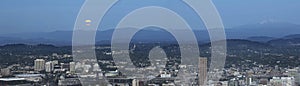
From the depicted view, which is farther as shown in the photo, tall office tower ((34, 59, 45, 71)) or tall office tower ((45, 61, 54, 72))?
tall office tower ((34, 59, 45, 71))

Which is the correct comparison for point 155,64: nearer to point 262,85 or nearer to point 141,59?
point 141,59

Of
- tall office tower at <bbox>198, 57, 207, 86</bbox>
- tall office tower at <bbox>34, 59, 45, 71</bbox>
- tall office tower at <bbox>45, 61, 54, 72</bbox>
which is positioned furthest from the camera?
tall office tower at <bbox>34, 59, 45, 71</bbox>

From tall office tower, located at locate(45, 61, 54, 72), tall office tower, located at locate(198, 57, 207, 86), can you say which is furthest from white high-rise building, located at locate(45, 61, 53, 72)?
tall office tower, located at locate(198, 57, 207, 86)

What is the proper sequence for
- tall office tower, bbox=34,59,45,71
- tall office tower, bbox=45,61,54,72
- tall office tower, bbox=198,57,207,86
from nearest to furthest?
1. tall office tower, bbox=198,57,207,86
2. tall office tower, bbox=45,61,54,72
3. tall office tower, bbox=34,59,45,71

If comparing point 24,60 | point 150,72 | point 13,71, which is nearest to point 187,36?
point 150,72

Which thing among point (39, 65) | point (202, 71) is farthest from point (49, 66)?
point (202, 71)

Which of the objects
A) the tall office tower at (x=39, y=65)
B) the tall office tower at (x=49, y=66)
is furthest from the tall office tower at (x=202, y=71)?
the tall office tower at (x=39, y=65)

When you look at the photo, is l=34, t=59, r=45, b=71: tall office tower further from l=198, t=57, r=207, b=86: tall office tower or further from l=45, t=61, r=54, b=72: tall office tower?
l=198, t=57, r=207, b=86: tall office tower

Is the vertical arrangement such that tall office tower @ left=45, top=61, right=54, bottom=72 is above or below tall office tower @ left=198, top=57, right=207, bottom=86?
above

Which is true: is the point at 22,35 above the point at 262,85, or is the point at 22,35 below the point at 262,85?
above
